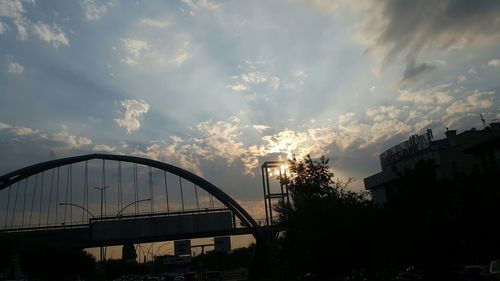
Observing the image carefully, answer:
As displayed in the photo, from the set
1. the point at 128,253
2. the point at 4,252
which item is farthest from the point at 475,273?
the point at 128,253

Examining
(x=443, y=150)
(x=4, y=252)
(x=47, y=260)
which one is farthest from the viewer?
(x=443, y=150)

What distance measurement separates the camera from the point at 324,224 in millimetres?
34156

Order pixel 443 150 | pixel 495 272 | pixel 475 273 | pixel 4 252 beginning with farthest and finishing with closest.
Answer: pixel 443 150 < pixel 4 252 < pixel 475 273 < pixel 495 272

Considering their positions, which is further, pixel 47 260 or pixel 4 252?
pixel 47 260

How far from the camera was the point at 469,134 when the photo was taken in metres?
76.2

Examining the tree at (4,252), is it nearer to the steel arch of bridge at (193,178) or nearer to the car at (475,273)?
the steel arch of bridge at (193,178)

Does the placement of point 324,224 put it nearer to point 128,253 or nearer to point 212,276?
point 212,276

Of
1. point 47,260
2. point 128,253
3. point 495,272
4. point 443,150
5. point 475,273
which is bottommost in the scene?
point 475,273

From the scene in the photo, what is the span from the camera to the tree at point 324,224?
1302 inches

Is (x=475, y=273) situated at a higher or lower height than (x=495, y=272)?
lower

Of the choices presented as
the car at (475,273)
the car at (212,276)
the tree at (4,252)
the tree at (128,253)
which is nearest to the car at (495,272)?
the car at (475,273)

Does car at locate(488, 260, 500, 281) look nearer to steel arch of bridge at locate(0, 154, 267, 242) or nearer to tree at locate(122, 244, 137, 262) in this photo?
steel arch of bridge at locate(0, 154, 267, 242)

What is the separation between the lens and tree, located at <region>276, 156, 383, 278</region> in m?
33.1

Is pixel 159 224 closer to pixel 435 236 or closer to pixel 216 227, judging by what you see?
pixel 216 227
